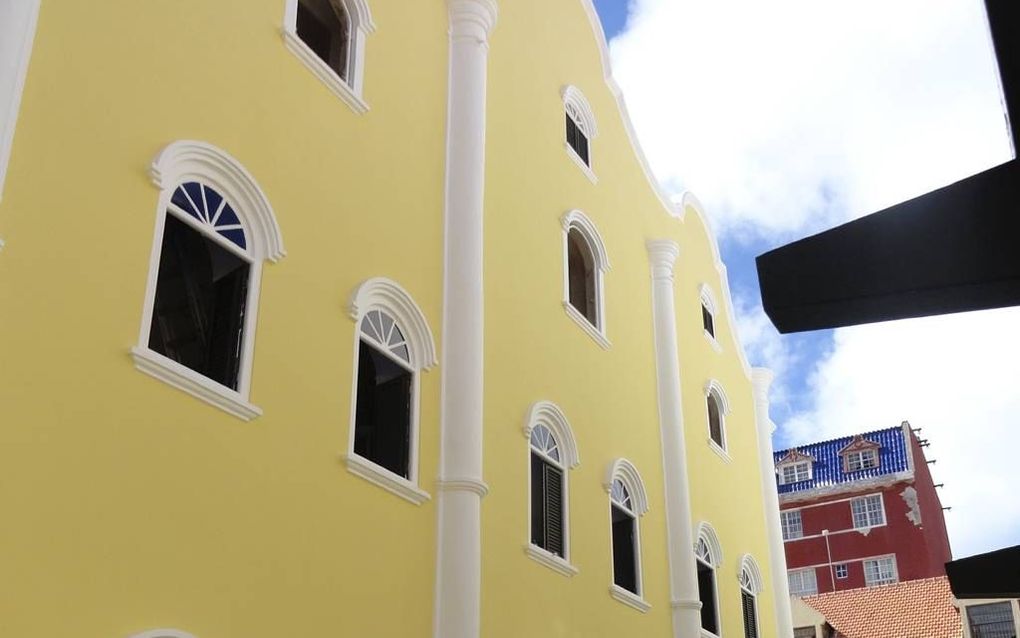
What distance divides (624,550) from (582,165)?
526 centimetres

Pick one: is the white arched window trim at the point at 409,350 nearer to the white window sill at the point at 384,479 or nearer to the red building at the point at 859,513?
the white window sill at the point at 384,479

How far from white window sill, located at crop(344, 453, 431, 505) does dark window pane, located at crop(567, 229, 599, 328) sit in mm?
5983

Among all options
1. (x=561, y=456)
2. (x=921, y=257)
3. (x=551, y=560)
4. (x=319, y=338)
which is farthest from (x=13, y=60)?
(x=561, y=456)

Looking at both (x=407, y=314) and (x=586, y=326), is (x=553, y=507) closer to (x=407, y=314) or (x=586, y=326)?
(x=586, y=326)

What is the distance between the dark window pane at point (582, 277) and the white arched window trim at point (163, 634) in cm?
894

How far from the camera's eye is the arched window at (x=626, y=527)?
14234 mm

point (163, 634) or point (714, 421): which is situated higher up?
→ point (714, 421)

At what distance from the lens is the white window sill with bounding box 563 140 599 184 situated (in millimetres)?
15453

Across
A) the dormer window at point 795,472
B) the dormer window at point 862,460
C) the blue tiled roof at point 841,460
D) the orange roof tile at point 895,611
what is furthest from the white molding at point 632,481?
the dormer window at point 795,472

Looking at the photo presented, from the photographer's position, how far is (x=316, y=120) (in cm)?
998

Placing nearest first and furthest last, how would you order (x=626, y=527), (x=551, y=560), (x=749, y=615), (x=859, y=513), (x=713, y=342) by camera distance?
(x=551, y=560), (x=626, y=527), (x=749, y=615), (x=713, y=342), (x=859, y=513)

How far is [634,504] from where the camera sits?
1504cm

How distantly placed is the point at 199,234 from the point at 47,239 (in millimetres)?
1484

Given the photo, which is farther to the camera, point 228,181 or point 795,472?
point 795,472
